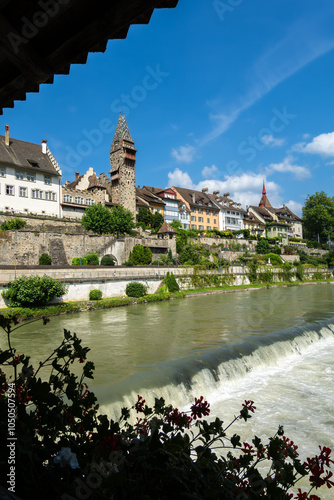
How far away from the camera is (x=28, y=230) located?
38.8 metres

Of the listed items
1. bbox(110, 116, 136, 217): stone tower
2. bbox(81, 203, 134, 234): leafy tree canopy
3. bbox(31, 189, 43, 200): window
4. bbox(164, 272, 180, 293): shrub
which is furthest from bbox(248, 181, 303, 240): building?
bbox(31, 189, 43, 200): window

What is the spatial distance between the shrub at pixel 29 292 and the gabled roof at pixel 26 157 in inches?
1026

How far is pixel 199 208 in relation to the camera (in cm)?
8088

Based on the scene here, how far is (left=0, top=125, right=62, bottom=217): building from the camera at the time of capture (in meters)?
46.5

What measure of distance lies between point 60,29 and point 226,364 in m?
11.8

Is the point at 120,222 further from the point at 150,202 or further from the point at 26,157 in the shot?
the point at 150,202

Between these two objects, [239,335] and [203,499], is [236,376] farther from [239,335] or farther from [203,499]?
[203,499]

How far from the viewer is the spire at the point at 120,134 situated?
221 feet

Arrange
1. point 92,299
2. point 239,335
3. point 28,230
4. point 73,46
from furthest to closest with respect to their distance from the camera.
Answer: point 28,230, point 92,299, point 239,335, point 73,46

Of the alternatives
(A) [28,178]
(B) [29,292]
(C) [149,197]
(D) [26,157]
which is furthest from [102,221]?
(C) [149,197]

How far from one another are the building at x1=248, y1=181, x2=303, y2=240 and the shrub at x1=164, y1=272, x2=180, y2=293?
5706 centimetres

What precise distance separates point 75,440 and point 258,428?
7224 mm

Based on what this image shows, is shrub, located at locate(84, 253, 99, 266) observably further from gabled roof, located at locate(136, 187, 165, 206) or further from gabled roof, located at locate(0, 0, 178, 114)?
gabled roof, located at locate(0, 0, 178, 114)

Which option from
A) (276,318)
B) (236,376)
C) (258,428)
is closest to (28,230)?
(276,318)
